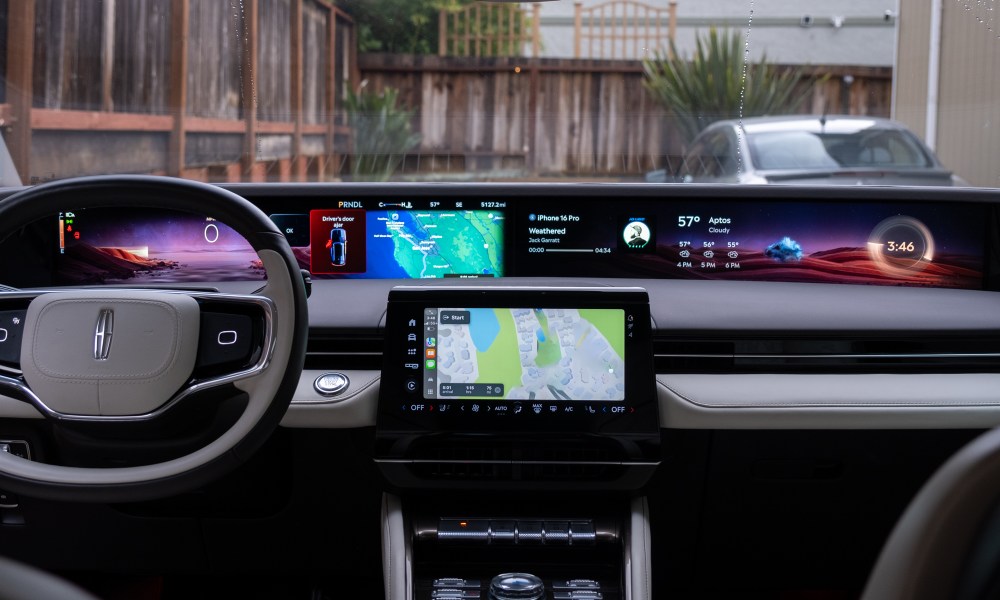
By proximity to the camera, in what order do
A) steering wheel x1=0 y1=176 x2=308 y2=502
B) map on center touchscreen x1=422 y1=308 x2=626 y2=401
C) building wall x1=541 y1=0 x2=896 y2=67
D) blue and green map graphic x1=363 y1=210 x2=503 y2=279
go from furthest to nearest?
1. blue and green map graphic x1=363 y1=210 x2=503 y2=279
2. building wall x1=541 y1=0 x2=896 y2=67
3. map on center touchscreen x1=422 y1=308 x2=626 y2=401
4. steering wheel x1=0 y1=176 x2=308 y2=502

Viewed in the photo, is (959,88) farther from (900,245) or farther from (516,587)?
(516,587)

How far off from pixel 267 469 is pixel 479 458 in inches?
23.3

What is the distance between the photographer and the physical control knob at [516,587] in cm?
230

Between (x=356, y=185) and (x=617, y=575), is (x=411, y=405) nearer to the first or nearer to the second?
(x=617, y=575)

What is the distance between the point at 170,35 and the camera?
2834 mm

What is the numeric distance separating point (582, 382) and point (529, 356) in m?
0.13

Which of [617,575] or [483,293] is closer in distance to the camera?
[483,293]

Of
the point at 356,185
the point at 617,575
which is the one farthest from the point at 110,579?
the point at 617,575

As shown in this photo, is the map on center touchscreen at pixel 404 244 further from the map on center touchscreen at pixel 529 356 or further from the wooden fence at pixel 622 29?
the map on center touchscreen at pixel 529 356

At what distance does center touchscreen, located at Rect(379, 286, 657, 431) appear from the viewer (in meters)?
2.19

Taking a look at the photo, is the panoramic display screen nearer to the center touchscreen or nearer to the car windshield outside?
Result: the car windshield outside

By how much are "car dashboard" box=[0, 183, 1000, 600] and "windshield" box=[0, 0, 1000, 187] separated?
11 centimetres

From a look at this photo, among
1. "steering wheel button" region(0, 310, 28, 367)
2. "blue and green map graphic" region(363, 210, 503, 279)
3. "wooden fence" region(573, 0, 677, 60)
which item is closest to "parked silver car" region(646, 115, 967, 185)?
"wooden fence" region(573, 0, 677, 60)

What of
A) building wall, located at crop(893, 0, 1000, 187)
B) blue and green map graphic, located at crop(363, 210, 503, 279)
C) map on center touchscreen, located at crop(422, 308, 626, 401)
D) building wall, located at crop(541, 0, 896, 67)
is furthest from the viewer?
blue and green map graphic, located at crop(363, 210, 503, 279)
